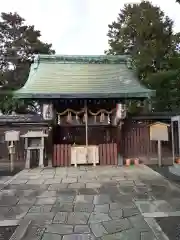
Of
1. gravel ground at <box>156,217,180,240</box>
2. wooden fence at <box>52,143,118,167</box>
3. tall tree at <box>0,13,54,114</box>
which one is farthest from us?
tall tree at <box>0,13,54,114</box>

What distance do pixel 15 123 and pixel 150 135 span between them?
6037mm

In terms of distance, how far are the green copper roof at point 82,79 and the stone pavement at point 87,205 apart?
352 centimetres

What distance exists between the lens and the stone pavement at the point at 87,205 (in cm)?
435

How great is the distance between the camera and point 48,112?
A: 1235 centimetres

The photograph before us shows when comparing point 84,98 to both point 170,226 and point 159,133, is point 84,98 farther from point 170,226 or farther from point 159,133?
point 170,226

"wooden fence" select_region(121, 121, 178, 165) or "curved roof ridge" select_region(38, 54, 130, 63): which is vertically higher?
"curved roof ridge" select_region(38, 54, 130, 63)

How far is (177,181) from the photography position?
8156mm

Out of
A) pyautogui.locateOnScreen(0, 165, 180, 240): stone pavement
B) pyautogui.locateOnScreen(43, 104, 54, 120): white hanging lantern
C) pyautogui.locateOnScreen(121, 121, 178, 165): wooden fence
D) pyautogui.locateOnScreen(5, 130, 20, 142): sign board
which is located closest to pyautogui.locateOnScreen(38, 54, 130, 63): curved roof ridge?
pyautogui.locateOnScreen(43, 104, 54, 120): white hanging lantern

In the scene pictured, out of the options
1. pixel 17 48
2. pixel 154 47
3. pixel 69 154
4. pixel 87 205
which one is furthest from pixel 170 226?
pixel 17 48

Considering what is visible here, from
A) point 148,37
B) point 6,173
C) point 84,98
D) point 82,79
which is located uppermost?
point 148,37

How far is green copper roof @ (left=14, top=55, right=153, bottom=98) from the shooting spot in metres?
11.7

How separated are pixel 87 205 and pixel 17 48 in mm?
22457

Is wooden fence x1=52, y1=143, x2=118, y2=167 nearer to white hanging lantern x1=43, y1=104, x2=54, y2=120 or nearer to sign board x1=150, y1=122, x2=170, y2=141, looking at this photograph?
white hanging lantern x1=43, y1=104, x2=54, y2=120

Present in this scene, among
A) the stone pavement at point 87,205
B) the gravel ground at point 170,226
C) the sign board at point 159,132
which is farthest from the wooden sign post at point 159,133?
the gravel ground at point 170,226
